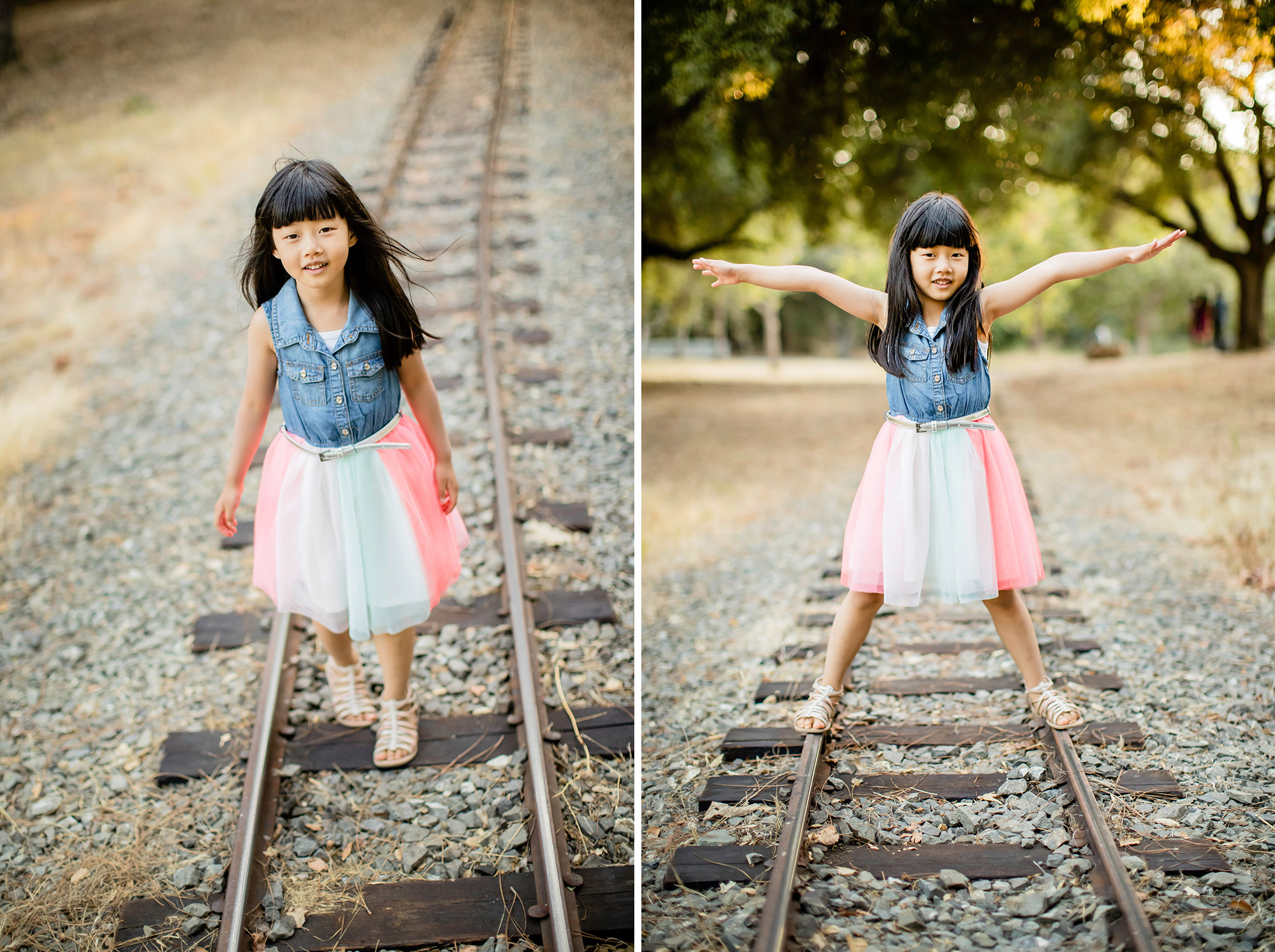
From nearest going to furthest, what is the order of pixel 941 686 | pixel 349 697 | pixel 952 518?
pixel 952 518 < pixel 349 697 < pixel 941 686

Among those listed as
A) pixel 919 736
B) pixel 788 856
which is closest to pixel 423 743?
pixel 788 856

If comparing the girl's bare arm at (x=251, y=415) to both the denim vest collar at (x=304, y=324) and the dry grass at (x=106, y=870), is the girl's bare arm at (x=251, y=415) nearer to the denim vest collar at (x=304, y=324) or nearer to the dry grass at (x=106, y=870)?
the denim vest collar at (x=304, y=324)

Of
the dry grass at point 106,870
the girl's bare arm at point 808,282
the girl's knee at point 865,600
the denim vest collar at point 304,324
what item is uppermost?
the girl's bare arm at point 808,282

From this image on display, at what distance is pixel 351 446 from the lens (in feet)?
8.38

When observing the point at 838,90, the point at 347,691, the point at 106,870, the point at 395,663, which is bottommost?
the point at 106,870

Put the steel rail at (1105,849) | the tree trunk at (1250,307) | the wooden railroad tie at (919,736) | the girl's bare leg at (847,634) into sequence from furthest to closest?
the tree trunk at (1250,307)
the wooden railroad tie at (919,736)
the girl's bare leg at (847,634)
the steel rail at (1105,849)

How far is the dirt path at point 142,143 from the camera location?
19.8 feet

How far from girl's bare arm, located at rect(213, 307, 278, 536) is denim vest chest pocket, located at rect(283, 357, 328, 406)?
0.30 feet

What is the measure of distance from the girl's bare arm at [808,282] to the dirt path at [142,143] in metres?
4.26

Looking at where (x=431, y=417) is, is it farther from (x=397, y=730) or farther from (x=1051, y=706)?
(x=1051, y=706)

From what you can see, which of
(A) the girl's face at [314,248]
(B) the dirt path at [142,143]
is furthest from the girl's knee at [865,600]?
(B) the dirt path at [142,143]

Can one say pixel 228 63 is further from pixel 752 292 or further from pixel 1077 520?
pixel 752 292

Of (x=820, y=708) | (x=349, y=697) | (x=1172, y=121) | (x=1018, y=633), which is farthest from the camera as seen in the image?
(x=1172, y=121)

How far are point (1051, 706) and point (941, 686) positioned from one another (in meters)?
0.47
